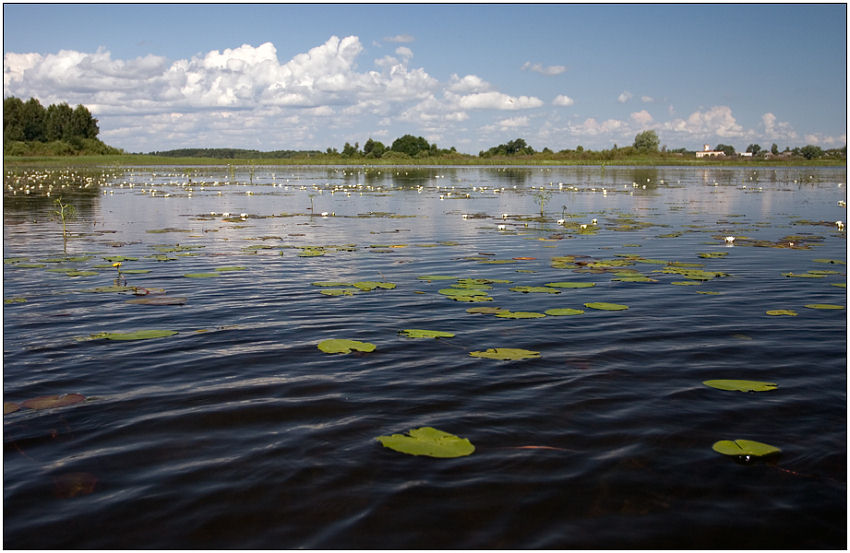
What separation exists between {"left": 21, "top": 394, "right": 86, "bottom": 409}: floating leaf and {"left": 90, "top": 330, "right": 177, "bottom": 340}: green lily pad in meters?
1.47

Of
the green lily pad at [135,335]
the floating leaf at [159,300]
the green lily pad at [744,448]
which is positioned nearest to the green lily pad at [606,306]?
the green lily pad at [744,448]

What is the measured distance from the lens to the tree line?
8812cm

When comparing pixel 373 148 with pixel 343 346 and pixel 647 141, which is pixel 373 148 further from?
pixel 343 346

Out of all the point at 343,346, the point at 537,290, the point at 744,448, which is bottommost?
the point at 744,448

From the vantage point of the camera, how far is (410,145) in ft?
396

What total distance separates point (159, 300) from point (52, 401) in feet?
10.7

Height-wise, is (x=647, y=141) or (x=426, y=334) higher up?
(x=647, y=141)

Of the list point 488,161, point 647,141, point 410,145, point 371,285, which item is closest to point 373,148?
point 410,145

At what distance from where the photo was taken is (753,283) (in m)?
9.44

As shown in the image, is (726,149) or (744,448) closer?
(744,448)

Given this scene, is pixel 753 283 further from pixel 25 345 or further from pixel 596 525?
pixel 25 345

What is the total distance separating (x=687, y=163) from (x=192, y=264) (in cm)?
9428

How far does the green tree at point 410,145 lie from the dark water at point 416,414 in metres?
111

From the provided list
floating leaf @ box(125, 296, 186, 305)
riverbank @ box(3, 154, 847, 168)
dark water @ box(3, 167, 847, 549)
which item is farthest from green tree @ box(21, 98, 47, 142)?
floating leaf @ box(125, 296, 186, 305)
